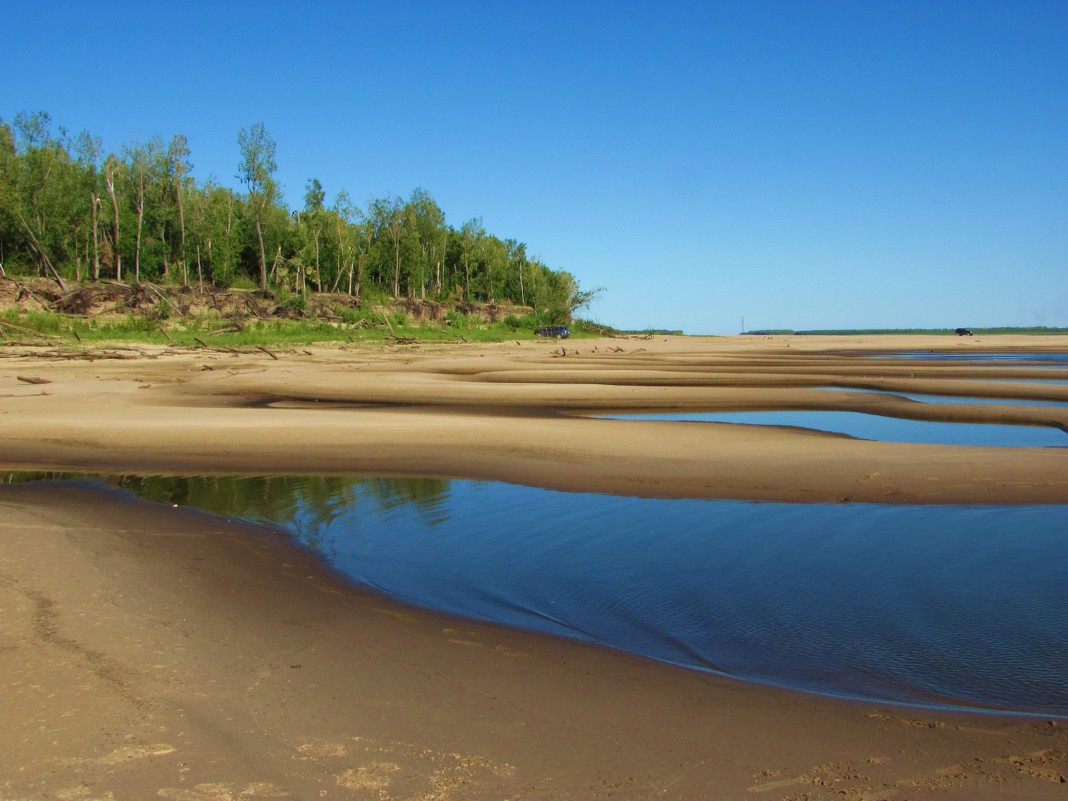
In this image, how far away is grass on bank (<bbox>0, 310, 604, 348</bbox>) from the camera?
37.3m

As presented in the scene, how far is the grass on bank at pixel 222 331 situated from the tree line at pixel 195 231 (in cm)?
1233

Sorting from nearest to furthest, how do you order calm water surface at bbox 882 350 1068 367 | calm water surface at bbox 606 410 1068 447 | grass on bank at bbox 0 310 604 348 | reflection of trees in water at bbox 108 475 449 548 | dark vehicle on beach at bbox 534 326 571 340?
reflection of trees in water at bbox 108 475 449 548 < calm water surface at bbox 606 410 1068 447 < grass on bank at bbox 0 310 604 348 < calm water surface at bbox 882 350 1068 367 < dark vehicle on beach at bbox 534 326 571 340

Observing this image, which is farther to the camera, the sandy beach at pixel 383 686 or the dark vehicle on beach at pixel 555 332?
the dark vehicle on beach at pixel 555 332

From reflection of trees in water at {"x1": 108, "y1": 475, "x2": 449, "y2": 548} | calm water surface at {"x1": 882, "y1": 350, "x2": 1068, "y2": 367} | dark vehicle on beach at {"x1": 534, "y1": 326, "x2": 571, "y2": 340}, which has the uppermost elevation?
dark vehicle on beach at {"x1": 534, "y1": 326, "x2": 571, "y2": 340}

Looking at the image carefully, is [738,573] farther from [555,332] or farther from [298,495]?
[555,332]

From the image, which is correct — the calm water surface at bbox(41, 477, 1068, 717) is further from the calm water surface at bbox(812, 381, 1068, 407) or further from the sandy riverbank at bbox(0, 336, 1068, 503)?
the calm water surface at bbox(812, 381, 1068, 407)

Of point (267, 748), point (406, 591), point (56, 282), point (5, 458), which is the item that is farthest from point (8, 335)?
point (267, 748)

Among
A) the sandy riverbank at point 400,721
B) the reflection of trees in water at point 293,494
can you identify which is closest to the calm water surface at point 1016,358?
the reflection of trees in water at point 293,494

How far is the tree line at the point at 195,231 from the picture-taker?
192ft

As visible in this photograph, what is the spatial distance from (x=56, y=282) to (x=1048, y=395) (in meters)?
52.3

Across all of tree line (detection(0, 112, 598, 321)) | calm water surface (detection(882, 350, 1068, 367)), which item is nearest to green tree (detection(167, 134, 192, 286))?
tree line (detection(0, 112, 598, 321))

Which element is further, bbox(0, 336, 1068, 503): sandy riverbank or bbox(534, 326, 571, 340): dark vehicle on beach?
bbox(534, 326, 571, 340): dark vehicle on beach

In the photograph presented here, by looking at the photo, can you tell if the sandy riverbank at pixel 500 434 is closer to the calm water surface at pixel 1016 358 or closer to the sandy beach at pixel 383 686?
the sandy beach at pixel 383 686

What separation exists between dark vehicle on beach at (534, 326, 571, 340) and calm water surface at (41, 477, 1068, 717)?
206ft
